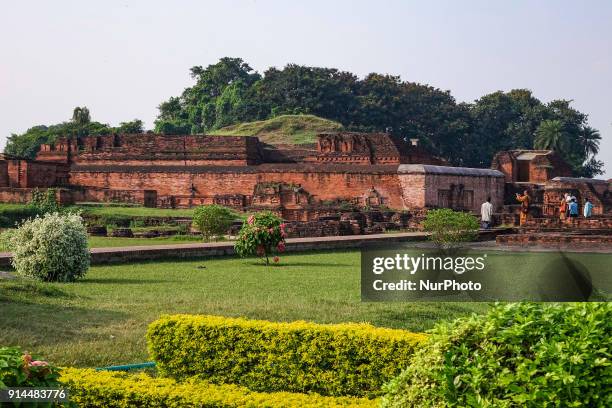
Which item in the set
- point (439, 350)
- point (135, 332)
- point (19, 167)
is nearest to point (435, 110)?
point (19, 167)

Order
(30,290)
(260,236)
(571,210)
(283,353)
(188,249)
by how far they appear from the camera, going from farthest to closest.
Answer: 1. (571,210)
2. (188,249)
3. (260,236)
4. (30,290)
5. (283,353)

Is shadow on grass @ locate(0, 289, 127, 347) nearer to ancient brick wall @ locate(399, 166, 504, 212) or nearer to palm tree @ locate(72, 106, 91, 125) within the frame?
ancient brick wall @ locate(399, 166, 504, 212)

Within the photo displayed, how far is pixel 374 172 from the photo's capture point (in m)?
29.4

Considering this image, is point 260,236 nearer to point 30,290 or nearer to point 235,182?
point 30,290

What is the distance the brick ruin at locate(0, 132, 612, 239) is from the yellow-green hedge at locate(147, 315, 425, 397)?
1793 centimetres

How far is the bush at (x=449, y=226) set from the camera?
1658cm

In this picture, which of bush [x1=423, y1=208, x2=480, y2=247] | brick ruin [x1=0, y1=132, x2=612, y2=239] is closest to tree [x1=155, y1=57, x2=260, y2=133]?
brick ruin [x1=0, y1=132, x2=612, y2=239]

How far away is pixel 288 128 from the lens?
141ft

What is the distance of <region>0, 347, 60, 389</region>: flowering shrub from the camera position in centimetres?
312

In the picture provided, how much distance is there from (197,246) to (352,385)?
10651mm

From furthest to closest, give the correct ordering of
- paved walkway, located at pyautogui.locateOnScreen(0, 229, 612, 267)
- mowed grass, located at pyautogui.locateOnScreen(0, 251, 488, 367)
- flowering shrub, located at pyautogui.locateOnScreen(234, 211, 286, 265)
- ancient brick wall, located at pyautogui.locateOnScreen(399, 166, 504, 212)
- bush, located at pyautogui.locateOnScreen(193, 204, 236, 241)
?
ancient brick wall, located at pyautogui.locateOnScreen(399, 166, 504, 212) → bush, located at pyautogui.locateOnScreen(193, 204, 236, 241) → flowering shrub, located at pyautogui.locateOnScreen(234, 211, 286, 265) → paved walkway, located at pyautogui.locateOnScreen(0, 229, 612, 267) → mowed grass, located at pyautogui.locateOnScreen(0, 251, 488, 367)

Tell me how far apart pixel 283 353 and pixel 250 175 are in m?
26.3

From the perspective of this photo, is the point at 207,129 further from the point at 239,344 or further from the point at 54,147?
the point at 239,344

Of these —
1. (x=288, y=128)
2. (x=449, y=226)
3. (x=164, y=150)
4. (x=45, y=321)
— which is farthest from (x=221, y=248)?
(x=288, y=128)
